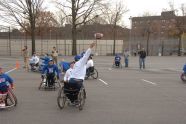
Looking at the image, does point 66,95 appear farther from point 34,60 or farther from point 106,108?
point 34,60

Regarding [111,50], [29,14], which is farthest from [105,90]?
[111,50]

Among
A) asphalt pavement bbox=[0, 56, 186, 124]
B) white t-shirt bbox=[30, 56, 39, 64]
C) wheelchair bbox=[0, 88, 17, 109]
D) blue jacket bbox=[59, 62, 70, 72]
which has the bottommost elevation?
asphalt pavement bbox=[0, 56, 186, 124]

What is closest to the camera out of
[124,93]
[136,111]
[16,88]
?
[136,111]

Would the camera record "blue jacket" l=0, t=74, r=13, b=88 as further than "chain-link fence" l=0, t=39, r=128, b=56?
No

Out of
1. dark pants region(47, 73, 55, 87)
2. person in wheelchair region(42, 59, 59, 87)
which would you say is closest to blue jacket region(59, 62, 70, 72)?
dark pants region(47, 73, 55, 87)

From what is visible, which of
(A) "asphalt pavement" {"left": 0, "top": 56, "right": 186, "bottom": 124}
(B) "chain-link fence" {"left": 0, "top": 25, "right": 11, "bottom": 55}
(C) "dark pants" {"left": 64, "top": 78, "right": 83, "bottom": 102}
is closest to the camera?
A: (A) "asphalt pavement" {"left": 0, "top": 56, "right": 186, "bottom": 124}

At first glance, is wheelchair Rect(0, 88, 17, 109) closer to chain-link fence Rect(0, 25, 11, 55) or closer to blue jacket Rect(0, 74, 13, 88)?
blue jacket Rect(0, 74, 13, 88)

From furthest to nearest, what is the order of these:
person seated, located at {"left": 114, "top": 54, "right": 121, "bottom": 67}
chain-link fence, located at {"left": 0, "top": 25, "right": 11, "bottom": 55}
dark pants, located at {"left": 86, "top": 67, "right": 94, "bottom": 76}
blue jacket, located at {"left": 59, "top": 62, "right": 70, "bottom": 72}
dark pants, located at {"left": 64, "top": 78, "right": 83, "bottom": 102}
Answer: chain-link fence, located at {"left": 0, "top": 25, "right": 11, "bottom": 55}
person seated, located at {"left": 114, "top": 54, "right": 121, "bottom": 67}
dark pants, located at {"left": 86, "top": 67, "right": 94, "bottom": 76}
blue jacket, located at {"left": 59, "top": 62, "right": 70, "bottom": 72}
dark pants, located at {"left": 64, "top": 78, "right": 83, "bottom": 102}

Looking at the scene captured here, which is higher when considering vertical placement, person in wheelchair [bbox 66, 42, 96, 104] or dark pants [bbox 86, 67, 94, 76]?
person in wheelchair [bbox 66, 42, 96, 104]

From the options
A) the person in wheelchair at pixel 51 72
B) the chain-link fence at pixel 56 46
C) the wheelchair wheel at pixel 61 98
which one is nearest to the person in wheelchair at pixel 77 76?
the wheelchair wheel at pixel 61 98

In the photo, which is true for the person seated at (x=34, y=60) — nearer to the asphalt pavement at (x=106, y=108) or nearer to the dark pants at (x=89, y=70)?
the dark pants at (x=89, y=70)

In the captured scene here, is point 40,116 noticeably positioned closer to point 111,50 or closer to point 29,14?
point 29,14

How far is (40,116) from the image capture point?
27.2ft

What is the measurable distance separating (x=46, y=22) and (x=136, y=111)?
221 ft
